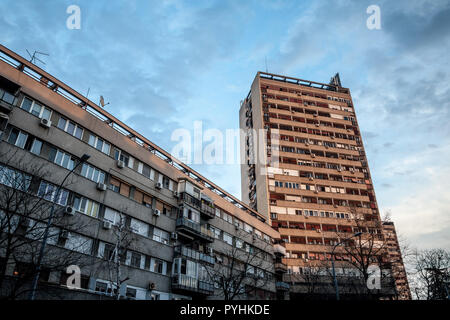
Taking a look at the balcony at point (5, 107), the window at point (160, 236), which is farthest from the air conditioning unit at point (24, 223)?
the window at point (160, 236)

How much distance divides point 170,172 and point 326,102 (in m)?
52.7

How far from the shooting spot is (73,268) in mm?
20266

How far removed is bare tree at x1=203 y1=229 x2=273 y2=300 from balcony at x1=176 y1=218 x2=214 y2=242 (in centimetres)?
272

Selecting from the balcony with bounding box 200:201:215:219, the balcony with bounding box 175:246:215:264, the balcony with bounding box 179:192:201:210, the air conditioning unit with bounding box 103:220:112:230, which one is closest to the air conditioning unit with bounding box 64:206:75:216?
the air conditioning unit with bounding box 103:220:112:230

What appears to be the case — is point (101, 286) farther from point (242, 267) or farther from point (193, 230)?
point (242, 267)

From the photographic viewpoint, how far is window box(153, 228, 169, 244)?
2761 cm

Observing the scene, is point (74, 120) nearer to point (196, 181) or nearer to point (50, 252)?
point (50, 252)

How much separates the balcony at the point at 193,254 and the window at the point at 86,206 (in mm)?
8537

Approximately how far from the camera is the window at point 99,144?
24.8 m

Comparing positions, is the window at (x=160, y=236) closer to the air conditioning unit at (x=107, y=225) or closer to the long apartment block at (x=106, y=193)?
the long apartment block at (x=106, y=193)

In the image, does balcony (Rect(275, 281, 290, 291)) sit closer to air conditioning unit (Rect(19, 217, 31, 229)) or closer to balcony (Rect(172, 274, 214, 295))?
balcony (Rect(172, 274, 214, 295))

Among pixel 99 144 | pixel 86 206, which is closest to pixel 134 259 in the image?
pixel 86 206

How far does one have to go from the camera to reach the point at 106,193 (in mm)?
24219
